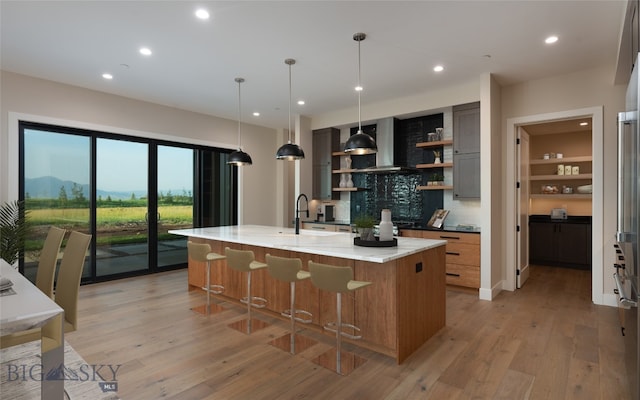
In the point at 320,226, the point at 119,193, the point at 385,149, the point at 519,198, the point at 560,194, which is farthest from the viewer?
the point at 560,194

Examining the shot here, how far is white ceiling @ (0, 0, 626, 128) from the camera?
2.94 m

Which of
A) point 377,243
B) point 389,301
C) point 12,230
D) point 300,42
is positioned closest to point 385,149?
point 300,42

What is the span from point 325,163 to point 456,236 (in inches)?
115

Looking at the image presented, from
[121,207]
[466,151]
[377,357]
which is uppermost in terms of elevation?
[466,151]

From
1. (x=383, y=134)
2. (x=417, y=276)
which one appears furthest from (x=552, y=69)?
(x=417, y=276)

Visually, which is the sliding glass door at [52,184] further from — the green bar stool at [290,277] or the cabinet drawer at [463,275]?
the cabinet drawer at [463,275]

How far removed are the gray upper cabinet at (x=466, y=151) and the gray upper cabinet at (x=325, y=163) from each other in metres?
2.38

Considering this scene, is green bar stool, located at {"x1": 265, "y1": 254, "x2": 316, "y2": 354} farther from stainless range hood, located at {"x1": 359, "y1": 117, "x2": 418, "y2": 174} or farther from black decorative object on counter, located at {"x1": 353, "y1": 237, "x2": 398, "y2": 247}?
stainless range hood, located at {"x1": 359, "y1": 117, "x2": 418, "y2": 174}

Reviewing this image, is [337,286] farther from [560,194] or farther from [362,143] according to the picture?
[560,194]

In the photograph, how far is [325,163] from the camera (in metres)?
6.74

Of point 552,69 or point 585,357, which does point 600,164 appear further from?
point 585,357

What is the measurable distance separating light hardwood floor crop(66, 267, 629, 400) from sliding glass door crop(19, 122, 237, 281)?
1.42m

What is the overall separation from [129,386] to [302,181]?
4589 mm

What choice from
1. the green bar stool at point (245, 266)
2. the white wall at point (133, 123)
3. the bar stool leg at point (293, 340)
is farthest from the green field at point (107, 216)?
the bar stool leg at point (293, 340)
